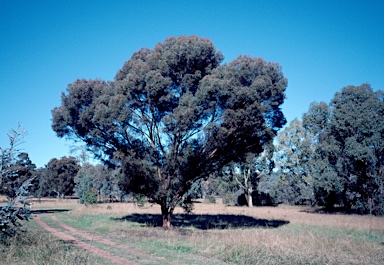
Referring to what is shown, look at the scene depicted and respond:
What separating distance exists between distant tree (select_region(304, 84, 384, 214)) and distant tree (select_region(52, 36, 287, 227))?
19.1m

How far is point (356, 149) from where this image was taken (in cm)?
3241

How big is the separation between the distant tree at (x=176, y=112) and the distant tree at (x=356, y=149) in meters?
19.1

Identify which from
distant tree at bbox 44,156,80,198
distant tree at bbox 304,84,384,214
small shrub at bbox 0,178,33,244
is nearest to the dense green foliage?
distant tree at bbox 304,84,384,214

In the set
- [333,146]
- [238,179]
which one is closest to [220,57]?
[333,146]

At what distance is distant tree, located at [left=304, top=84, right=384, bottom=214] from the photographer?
32312 mm

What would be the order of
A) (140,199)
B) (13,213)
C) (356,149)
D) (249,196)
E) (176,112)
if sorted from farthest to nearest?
(249,196) < (356,149) < (140,199) < (176,112) < (13,213)

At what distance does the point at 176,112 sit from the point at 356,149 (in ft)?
86.0

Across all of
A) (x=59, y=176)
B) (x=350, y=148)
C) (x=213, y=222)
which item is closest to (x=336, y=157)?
(x=350, y=148)

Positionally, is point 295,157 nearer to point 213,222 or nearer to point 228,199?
point 228,199

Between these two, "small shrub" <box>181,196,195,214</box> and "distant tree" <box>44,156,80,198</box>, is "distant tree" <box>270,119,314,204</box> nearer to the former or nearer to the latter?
"small shrub" <box>181,196,195,214</box>

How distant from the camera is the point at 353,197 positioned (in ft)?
131

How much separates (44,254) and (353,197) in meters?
42.6

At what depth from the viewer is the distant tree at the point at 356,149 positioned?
106 ft

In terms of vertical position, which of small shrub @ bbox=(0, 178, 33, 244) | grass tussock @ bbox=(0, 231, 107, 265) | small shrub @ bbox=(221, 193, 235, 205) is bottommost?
small shrub @ bbox=(221, 193, 235, 205)
